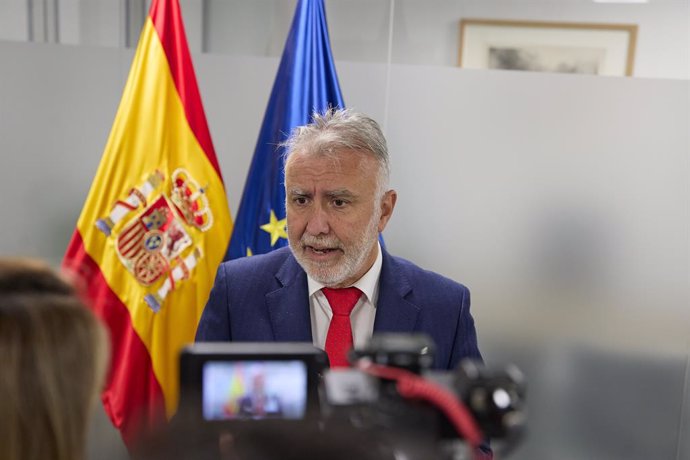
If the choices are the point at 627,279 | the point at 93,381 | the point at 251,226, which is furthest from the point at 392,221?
the point at 93,381

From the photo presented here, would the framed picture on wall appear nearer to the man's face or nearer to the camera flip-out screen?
the man's face

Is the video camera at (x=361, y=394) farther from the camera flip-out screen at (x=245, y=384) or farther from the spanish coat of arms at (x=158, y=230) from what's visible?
the spanish coat of arms at (x=158, y=230)

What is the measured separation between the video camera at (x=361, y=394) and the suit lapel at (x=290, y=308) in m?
0.94

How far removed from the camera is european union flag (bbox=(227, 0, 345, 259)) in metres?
2.25

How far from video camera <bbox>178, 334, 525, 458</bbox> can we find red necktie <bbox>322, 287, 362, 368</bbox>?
2.99ft

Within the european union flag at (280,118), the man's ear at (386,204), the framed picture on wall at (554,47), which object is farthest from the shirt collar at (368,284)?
the framed picture on wall at (554,47)

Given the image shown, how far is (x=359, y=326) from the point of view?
158 cm

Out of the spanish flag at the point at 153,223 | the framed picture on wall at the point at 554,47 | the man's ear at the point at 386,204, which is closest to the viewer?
the man's ear at the point at 386,204

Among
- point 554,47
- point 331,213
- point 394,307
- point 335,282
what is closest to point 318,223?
point 331,213

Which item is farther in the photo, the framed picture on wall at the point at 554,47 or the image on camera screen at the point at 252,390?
the framed picture on wall at the point at 554,47

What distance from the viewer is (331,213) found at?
157 cm

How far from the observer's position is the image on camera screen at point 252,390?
56 centimetres

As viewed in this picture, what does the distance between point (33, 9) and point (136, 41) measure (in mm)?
398

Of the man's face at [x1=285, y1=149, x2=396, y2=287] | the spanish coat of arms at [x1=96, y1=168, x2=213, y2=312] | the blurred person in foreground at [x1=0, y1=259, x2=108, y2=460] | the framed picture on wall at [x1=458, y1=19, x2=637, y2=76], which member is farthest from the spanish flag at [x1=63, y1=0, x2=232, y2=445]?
the blurred person in foreground at [x1=0, y1=259, x2=108, y2=460]
